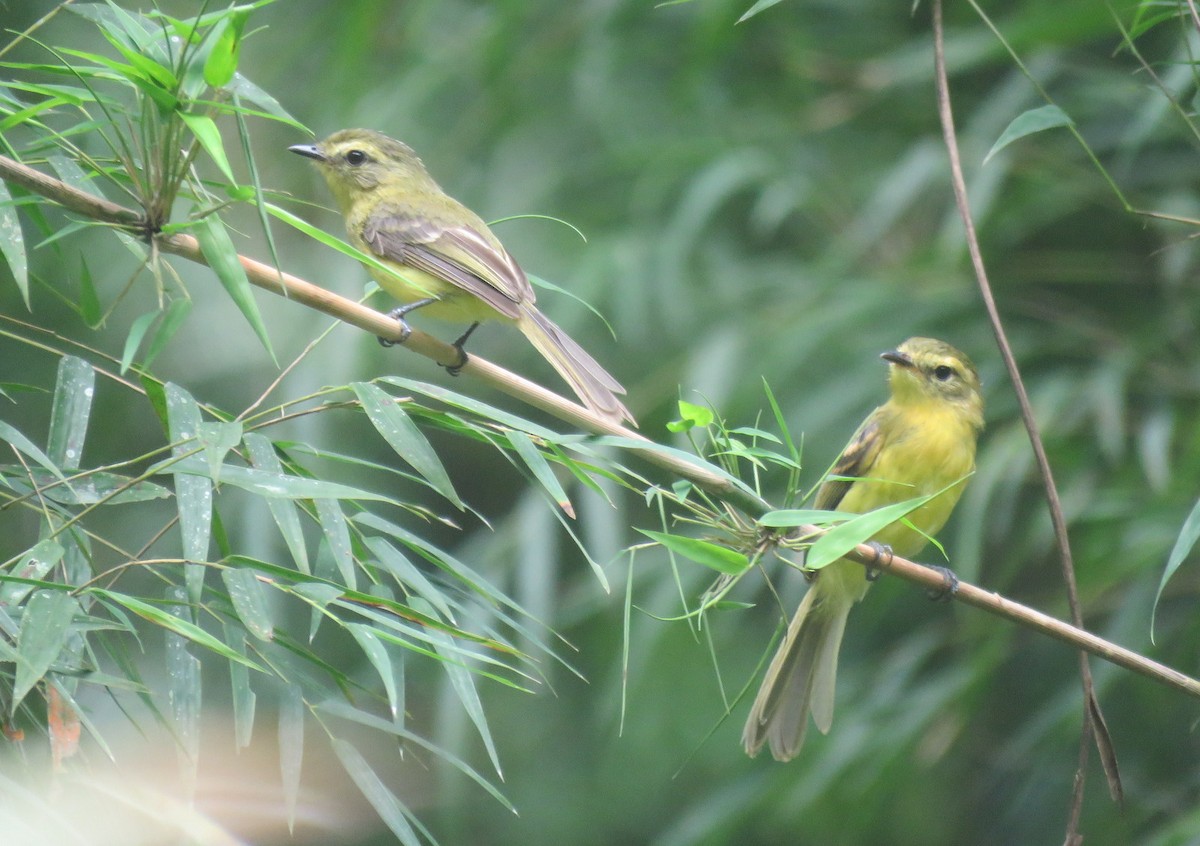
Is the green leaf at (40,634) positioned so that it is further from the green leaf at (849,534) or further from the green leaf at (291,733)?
the green leaf at (849,534)

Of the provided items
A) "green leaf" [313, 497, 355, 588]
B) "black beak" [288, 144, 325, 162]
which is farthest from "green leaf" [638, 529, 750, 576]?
"black beak" [288, 144, 325, 162]

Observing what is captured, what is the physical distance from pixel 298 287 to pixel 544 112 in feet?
14.0

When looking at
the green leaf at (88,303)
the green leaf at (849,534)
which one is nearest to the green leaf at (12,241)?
the green leaf at (88,303)

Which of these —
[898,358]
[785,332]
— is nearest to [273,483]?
[898,358]

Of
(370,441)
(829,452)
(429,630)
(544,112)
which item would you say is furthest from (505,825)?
(429,630)

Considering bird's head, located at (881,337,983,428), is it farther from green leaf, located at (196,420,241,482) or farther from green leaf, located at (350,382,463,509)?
green leaf, located at (196,420,241,482)

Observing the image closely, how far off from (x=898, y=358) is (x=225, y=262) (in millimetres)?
2346

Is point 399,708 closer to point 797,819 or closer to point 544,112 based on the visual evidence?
point 797,819

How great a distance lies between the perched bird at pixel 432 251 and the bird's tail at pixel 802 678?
2.73ft

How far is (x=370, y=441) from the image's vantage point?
6.73 meters

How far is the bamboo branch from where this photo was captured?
1.91 m

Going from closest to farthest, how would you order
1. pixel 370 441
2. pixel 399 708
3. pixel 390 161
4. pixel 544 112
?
pixel 399 708 < pixel 390 161 < pixel 544 112 < pixel 370 441

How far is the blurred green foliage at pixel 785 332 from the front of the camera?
466cm

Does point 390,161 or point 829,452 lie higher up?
point 390,161
